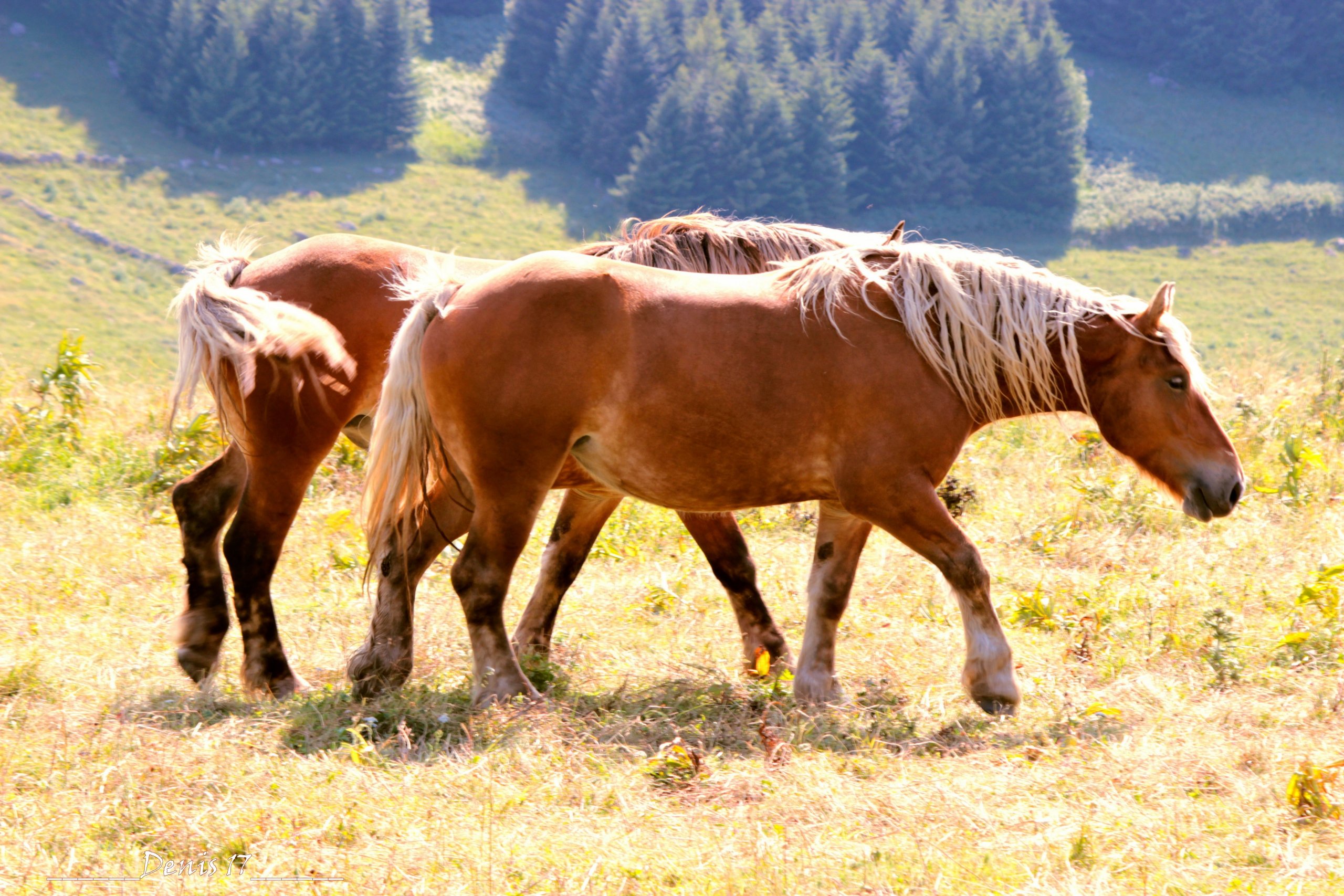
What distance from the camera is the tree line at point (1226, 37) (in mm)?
65125

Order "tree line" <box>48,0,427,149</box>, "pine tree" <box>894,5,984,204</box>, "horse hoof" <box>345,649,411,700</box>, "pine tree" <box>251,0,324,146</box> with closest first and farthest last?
"horse hoof" <box>345,649,411,700</box> → "tree line" <box>48,0,427,149</box> → "pine tree" <box>251,0,324,146</box> → "pine tree" <box>894,5,984,204</box>

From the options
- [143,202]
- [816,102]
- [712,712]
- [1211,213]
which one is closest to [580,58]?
[816,102]

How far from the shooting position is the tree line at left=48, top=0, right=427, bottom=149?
52156mm

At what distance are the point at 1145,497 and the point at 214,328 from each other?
5403 millimetres

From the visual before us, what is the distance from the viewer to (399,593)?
14.6 feet

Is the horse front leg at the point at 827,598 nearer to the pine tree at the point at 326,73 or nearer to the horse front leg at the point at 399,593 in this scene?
the horse front leg at the point at 399,593

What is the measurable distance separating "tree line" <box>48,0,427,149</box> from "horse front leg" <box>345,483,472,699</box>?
5321 centimetres

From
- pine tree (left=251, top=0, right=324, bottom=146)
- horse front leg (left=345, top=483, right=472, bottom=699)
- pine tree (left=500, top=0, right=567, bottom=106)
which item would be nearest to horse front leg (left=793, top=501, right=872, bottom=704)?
horse front leg (left=345, top=483, right=472, bottom=699)

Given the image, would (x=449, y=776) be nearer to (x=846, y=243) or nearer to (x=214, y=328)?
(x=214, y=328)

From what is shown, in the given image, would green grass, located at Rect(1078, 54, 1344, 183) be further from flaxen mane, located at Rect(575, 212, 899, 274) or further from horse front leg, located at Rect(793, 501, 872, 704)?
horse front leg, located at Rect(793, 501, 872, 704)

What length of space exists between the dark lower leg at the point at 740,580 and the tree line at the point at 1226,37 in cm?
7334

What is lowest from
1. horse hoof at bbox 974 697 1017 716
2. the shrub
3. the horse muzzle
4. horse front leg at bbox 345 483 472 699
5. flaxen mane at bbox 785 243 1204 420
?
the shrub

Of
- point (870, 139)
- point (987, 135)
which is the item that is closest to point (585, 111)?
point (870, 139)

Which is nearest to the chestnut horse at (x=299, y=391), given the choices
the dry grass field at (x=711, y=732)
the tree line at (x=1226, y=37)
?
the dry grass field at (x=711, y=732)
